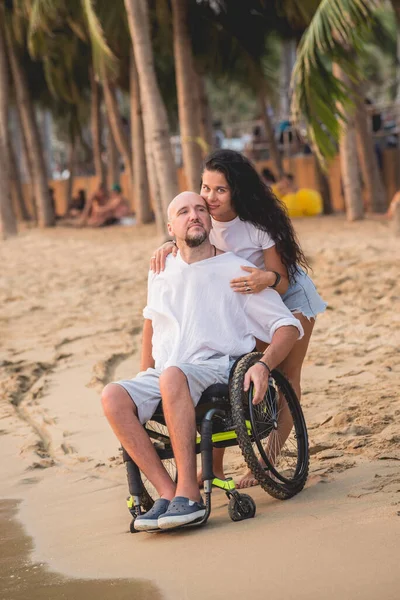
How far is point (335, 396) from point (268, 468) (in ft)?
6.44

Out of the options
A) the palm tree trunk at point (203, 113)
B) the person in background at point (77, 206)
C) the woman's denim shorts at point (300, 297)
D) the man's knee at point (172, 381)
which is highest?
the palm tree trunk at point (203, 113)

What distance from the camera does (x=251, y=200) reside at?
4523 millimetres

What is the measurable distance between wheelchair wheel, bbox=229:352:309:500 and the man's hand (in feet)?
0.07

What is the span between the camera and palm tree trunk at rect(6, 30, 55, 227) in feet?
74.6

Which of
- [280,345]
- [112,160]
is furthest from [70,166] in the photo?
[280,345]

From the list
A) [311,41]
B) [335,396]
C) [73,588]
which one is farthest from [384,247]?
[73,588]

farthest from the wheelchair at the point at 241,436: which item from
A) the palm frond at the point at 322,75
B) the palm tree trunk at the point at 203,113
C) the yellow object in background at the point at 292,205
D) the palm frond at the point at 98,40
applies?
the palm tree trunk at the point at 203,113

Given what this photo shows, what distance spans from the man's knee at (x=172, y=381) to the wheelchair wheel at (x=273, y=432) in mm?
215

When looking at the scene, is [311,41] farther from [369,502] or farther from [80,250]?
[369,502]

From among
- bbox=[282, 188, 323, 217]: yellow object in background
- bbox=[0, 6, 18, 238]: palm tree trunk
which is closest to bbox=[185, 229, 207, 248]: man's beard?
bbox=[282, 188, 323, 217]: yellow object in background

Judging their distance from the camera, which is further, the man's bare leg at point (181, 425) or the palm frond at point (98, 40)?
the palm frond at point (98, 40)

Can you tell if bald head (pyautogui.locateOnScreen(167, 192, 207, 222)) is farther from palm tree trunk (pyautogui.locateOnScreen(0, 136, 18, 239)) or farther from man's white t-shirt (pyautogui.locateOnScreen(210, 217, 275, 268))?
palm tree trunk (pyautogui.locateOnScreen(0, 136, 18, 239))

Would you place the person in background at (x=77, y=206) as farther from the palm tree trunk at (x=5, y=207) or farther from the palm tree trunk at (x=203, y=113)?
the palm tree trunk at (x=203, y=113)

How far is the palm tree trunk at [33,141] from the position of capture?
22.7 m
